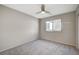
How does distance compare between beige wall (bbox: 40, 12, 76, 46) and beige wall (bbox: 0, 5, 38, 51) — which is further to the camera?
beige wall (bbox: 40, 12, 76, 46)

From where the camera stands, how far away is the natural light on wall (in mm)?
3855

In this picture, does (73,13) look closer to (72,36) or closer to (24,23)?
(72,36)

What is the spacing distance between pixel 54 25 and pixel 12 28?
249 centimetres

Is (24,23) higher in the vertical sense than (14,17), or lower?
lower

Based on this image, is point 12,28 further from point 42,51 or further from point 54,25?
point 54,25

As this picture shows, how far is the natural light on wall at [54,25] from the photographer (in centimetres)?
385

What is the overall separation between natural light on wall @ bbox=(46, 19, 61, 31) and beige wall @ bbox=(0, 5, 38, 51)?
143 cm

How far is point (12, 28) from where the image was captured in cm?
266

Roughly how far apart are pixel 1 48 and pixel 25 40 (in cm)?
135

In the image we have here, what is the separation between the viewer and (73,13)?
3168mm

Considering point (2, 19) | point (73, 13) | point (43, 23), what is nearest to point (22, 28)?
point (2, 19)

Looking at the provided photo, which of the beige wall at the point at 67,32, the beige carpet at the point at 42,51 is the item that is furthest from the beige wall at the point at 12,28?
the beige wall at the point at 67,32

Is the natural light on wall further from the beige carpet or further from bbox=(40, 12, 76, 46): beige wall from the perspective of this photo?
the beige carpet

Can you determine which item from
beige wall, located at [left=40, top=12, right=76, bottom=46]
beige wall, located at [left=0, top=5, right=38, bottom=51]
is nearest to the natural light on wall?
beige wall, located at [left=40, top=12, right=76, bottom=46]
